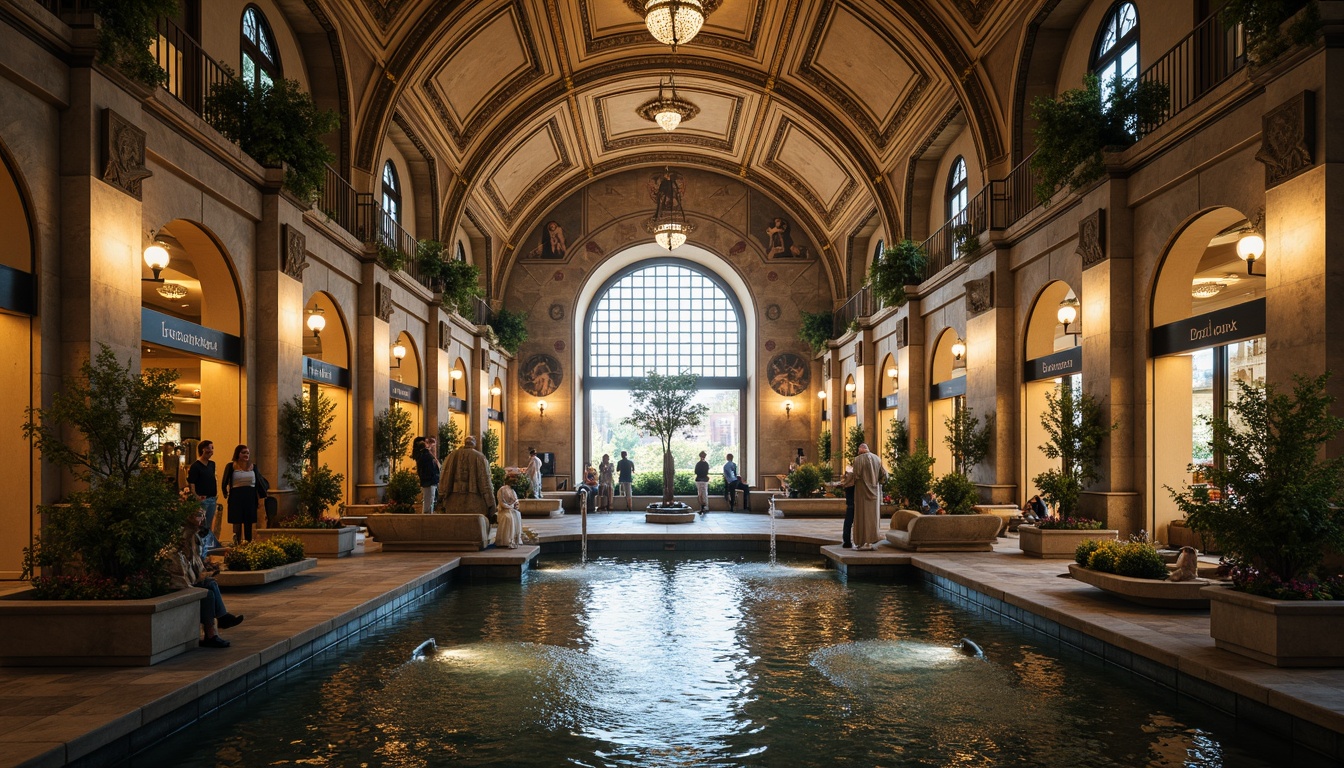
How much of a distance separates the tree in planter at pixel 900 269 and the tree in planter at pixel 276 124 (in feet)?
44.5

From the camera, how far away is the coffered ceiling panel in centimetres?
2008

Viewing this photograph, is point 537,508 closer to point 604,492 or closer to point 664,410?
point 604,492

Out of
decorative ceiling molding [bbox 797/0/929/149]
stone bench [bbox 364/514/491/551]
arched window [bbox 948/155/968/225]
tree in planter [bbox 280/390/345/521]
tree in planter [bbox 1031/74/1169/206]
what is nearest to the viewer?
tree in planter [bbox 1031/74/1169/206]

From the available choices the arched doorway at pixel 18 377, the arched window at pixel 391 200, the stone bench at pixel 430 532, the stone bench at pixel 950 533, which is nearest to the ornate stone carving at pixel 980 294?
the stone bench at pixel 950 533

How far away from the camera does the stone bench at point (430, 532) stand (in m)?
13.1

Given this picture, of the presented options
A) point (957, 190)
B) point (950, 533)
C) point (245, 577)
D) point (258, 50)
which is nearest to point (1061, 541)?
point (950, 533)

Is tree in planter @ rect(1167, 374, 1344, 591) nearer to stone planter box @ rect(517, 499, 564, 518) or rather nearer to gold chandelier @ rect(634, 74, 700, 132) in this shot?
stone planter box @ rect(517, 499, 564, 518)

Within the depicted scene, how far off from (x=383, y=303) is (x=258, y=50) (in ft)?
17.0

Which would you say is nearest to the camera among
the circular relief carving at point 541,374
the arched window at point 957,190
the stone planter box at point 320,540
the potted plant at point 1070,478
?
the potted plant at point 1070,478

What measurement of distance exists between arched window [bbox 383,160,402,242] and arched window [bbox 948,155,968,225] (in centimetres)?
1244


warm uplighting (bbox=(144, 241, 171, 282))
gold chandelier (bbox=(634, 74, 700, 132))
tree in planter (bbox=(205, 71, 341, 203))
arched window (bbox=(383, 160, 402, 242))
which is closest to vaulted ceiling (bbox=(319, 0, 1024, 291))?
gold chandelier (bbox=(634, 74, 700, 132))

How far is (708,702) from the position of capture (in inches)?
241

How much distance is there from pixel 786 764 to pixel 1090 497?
9637 millimetres

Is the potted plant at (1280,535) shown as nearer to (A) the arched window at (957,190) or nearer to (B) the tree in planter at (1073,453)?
(B) the tree in planter at (1073,453)
